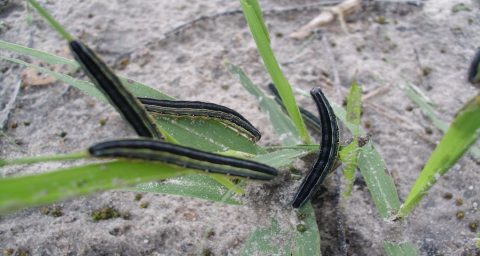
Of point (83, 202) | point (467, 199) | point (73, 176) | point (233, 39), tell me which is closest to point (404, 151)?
point (467, 199)

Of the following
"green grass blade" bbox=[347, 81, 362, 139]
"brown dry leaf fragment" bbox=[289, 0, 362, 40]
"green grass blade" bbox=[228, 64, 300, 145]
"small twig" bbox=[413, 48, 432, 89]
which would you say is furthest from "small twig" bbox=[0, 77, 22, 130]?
"small twig" bbox=[413, 48, 432, 89]

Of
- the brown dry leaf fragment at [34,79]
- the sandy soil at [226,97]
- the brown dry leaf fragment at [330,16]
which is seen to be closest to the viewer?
the sandy soil at [226,97]

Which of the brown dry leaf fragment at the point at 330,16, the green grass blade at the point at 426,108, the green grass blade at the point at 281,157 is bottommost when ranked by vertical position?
the green grass blade at the point at 426,108

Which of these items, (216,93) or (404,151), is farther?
(216,93)

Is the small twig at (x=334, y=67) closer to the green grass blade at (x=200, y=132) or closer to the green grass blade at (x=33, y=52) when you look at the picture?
the green grass blade at (x=200, y=132)

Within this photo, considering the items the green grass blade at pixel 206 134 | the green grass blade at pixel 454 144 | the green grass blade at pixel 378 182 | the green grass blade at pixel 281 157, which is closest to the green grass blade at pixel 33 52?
the green grass blade at pixel 206 134

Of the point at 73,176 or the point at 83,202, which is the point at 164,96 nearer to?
the point at 83,202
